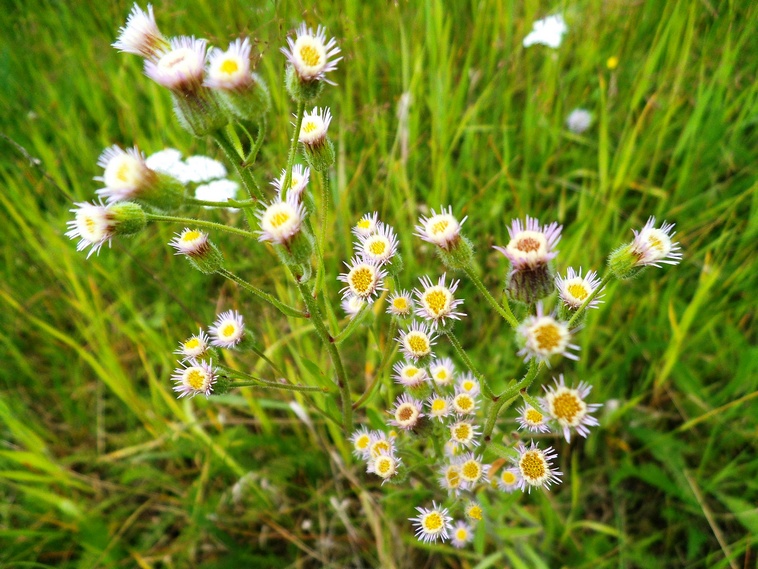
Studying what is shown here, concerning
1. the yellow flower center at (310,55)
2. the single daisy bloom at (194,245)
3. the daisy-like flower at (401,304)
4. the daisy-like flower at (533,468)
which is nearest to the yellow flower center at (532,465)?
the daisy-like flower at (533,468)

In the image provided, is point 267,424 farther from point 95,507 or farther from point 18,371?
point 18,371

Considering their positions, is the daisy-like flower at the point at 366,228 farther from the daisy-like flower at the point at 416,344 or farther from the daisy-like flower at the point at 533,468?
the daisy-like flower at the point at 533,468

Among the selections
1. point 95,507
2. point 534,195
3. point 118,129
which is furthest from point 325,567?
point 118,129

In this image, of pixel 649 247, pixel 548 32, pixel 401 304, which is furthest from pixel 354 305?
pixel 548 32

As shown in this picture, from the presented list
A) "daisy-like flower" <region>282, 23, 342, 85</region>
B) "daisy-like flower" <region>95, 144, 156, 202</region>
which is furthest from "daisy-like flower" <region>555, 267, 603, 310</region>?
"daisy-like flower" <region>95, 144, 156, 202</region>

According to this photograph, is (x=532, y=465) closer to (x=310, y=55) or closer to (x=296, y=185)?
(x=296, y=185)

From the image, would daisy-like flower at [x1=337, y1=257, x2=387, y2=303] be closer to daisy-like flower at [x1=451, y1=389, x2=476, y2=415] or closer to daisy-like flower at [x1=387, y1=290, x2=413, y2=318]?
daisy-like flower at [x1=387, y1=290, x2=413, y2=318]
